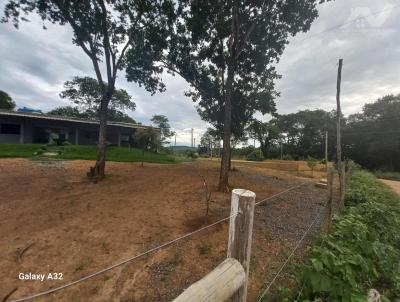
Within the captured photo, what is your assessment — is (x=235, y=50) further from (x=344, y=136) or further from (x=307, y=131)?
(x=307, y=131)

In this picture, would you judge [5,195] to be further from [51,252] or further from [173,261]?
[173,261]

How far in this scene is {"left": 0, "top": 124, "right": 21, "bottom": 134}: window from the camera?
18.1 meters

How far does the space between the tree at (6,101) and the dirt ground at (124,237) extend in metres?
25.4

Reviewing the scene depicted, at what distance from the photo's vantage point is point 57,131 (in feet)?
68.2

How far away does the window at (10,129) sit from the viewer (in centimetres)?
1806

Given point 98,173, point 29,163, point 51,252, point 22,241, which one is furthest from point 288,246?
point 29,163

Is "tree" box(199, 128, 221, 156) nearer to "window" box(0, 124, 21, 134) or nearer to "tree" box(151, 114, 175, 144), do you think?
"tree" box(151, 114, 175, 144)

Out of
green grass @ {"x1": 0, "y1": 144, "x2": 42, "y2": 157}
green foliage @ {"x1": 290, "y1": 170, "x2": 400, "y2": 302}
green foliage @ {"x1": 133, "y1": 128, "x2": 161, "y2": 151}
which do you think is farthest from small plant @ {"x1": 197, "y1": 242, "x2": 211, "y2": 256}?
green foliage @ {"x1": 133, "y1": 128, "x2": 161, "y2": 151}

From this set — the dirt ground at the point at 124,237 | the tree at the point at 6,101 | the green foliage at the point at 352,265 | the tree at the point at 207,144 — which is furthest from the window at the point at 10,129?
the green foliage at the point at 352,265

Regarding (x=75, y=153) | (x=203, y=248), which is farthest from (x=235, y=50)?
(x=75, y=153)

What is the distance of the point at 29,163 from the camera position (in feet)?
35.8

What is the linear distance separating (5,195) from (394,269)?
27.5ft

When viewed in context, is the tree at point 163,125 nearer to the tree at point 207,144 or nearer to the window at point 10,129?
the tree at point 207,144

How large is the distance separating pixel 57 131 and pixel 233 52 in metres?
19.0
